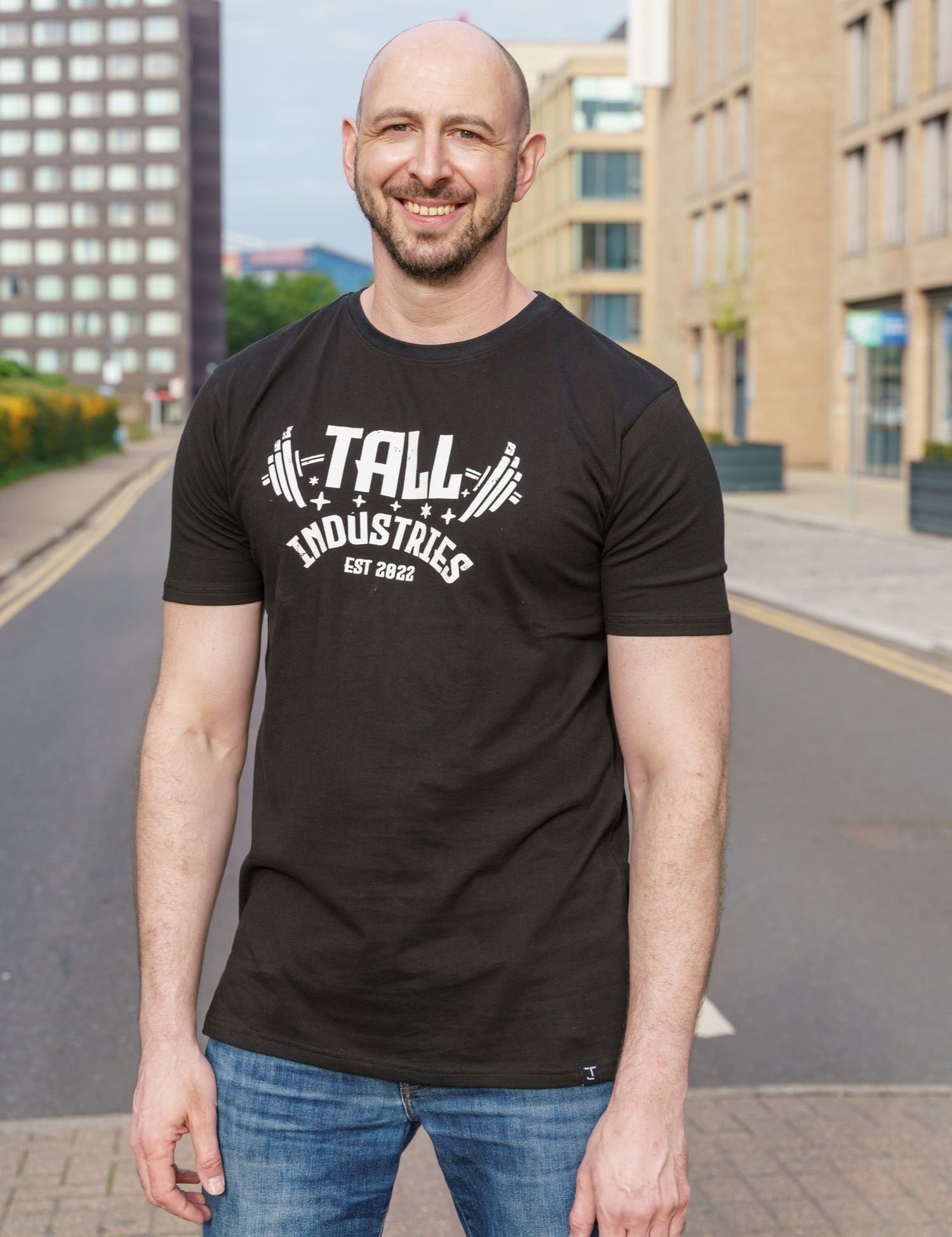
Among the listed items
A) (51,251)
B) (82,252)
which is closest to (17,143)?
(51,251)

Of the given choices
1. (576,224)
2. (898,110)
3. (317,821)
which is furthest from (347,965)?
(576,224)

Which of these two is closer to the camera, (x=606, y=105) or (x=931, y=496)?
(x=931, y=496)

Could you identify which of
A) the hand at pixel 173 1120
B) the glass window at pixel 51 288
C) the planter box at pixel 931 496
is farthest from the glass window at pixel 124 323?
the hand at pixel 173 1120

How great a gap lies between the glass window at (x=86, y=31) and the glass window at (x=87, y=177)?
955cm

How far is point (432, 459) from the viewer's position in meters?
2.07

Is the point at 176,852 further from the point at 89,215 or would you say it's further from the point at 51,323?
the point at 89,215

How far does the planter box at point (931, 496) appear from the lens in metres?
22.0

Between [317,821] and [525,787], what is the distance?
0.85ft

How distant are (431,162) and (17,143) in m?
145

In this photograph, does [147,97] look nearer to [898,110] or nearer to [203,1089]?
[898,110]

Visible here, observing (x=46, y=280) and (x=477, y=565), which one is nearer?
(x=477, y=565)

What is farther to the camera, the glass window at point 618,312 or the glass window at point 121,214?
the glass window at point 121,214

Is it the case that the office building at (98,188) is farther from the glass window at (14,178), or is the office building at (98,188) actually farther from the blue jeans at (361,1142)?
the blue jeans at (361,1142)

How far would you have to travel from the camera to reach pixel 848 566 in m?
19.2
